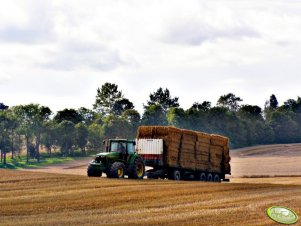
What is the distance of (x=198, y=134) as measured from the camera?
42.8 m

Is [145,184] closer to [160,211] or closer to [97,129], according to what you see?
[160,211]

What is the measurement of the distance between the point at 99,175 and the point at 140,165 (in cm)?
223

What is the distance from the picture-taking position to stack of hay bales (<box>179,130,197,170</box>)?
4116 centimetres

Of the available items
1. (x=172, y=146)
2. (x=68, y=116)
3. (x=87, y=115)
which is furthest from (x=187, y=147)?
(x=87, y=115)

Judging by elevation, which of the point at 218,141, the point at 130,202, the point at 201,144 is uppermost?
the point at 218,141

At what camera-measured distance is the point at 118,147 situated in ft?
117

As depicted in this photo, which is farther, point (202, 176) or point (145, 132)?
point (202, 176)

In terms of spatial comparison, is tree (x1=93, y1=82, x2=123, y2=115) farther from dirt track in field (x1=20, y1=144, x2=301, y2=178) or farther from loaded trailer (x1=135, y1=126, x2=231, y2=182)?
loaded trailer (x1=135, y1=126, x2=231, y2=182)

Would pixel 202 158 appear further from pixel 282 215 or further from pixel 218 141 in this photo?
pixel 282 215

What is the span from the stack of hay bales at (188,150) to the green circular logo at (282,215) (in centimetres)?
1626

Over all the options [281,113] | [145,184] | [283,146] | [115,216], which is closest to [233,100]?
[281,113]

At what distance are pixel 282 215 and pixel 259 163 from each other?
179ft

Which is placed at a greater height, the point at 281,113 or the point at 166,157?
the point at 281,113

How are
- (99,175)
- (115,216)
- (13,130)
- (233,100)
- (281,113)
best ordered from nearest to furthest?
(115,216) < (99,175) < (13,130) < (281,113) < (233,100)
